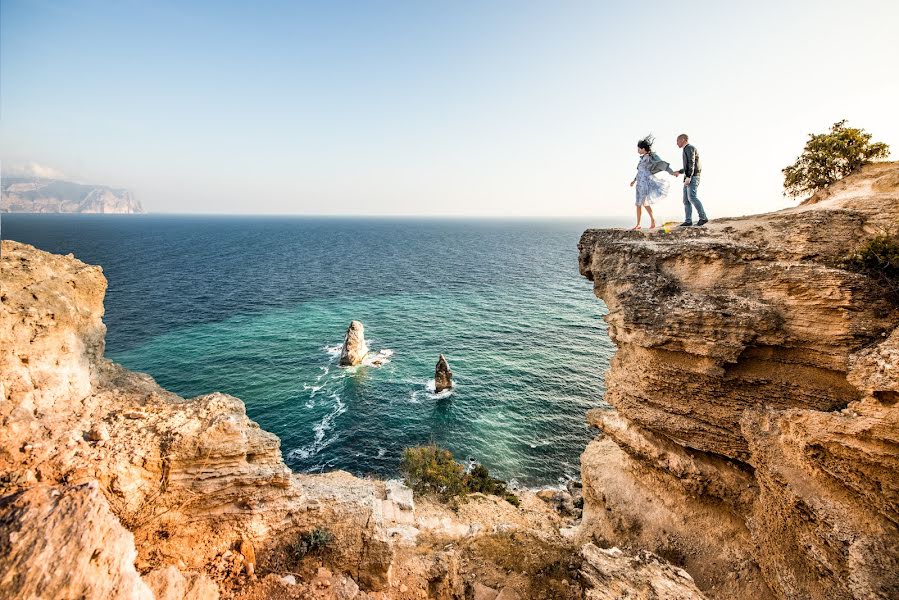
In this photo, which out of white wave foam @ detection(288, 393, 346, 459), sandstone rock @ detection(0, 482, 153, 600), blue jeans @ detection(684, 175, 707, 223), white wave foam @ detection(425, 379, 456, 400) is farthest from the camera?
white wave foam @ detection(425, 379, 456, 400)

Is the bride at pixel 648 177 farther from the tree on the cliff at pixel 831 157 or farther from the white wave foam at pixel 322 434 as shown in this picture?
the white wave foam at pixel 322 434

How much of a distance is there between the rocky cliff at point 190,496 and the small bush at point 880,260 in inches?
471

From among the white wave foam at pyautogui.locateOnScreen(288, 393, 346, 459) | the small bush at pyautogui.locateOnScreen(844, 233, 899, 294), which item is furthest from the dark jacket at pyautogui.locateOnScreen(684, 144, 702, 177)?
the white wave foam at pyautogui.locateOnScreen(288, 393, 346, 459)

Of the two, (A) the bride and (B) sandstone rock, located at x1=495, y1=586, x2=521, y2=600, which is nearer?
(B) sandstone rock, located at x1=495, y1=586, x2=521, y2=600

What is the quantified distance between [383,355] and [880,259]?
48228 mm

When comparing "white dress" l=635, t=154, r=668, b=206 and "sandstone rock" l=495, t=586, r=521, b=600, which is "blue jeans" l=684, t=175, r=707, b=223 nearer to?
"white dress" l=635, t=154, r=668, b=206

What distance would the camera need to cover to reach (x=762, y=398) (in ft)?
47.9

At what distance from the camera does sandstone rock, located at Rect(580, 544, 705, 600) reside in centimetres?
1215

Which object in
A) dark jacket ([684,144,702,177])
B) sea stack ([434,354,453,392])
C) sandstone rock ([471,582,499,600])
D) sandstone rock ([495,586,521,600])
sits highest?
dark jacket ([684,144,702,177])

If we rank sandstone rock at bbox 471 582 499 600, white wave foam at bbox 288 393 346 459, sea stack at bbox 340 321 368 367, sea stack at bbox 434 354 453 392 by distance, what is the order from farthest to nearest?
sea stack at bbox 340 321 368 367 < sea stack at bbox 434 354 453 392 < white wave foam at bbox 288 393 346 459 < sandstone rock at bbox 471 582 499 600

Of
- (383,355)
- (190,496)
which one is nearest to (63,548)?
(190,496)

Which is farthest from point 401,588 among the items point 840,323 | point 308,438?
point 308,438

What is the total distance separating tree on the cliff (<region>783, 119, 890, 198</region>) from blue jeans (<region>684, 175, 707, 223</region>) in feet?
20.7

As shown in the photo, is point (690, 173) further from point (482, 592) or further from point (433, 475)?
point (433, 475)
